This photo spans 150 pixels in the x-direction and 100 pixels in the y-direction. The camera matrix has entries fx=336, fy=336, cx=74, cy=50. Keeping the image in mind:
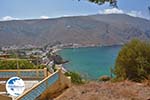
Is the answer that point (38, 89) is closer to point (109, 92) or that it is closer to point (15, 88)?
point (15, 88)

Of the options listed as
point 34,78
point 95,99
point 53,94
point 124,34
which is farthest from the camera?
point 124,34

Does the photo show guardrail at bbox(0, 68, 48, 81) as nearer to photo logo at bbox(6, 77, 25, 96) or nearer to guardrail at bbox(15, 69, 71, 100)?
guardrail at bbox(15, 69, 71, 100)

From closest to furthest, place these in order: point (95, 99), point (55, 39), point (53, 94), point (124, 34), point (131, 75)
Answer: point (95, 99) < point (53, 94) < point (131, 75) < point (55, 39) < point (124, 34)

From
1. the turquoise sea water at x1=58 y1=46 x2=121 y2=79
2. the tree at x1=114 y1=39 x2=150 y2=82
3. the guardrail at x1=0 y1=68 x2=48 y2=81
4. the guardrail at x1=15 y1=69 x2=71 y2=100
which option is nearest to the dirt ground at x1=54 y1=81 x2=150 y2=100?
the guardrail at x1=15 y1=69 x2=71 y2=100

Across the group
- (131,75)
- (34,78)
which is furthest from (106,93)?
(131,75)

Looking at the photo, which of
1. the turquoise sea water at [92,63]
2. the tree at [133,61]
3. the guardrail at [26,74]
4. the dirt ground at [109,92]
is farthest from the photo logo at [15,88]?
the turquoise sea water at [92,63]

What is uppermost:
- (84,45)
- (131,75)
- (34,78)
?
(34,78)

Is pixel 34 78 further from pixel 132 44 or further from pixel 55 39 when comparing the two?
pixel 55 39

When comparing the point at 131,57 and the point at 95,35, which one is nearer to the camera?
the point at 131,57
